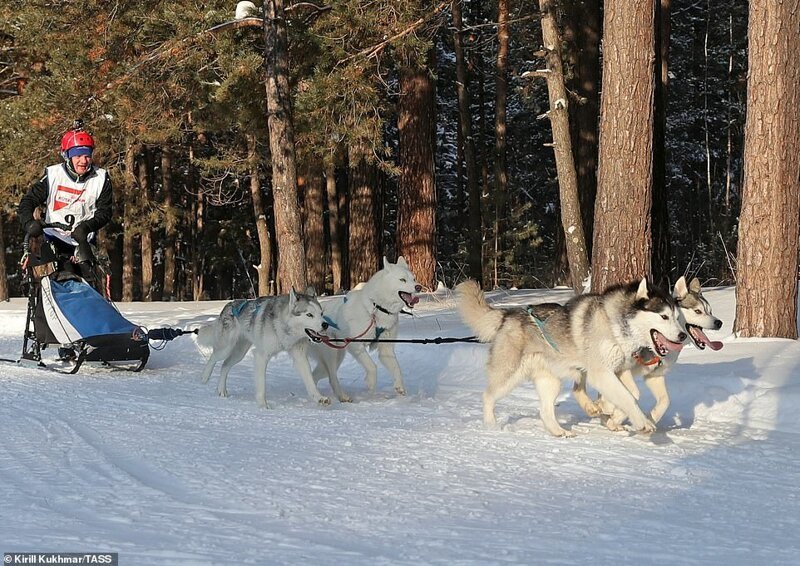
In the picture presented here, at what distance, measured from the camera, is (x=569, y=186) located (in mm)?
13828

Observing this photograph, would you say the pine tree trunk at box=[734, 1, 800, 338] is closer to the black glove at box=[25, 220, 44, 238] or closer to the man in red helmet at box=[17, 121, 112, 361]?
the man in red helmet at box=[17, 121, 112, 361]

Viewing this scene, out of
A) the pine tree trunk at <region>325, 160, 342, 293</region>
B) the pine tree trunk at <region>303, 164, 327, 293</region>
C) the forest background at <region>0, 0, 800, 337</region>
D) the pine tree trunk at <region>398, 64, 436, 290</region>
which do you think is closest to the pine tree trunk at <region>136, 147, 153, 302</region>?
the forest background at <region>0, 0, 800, 337</region>

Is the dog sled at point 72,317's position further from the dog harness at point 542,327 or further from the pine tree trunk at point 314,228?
the pine tree trunk at point 314,228

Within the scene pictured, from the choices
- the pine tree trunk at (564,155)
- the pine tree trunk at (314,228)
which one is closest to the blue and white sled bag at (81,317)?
the pine tree trunk at (564,155)

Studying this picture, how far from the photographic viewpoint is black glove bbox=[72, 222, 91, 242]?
9680 millimetres

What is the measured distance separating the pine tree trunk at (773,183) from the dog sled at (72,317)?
621cm

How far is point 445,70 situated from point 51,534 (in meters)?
29.1

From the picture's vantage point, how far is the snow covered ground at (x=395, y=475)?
3.66 m

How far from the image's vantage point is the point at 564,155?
44.8 ft

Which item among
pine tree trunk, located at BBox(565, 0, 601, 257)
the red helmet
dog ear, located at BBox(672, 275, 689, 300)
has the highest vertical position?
pine tree trunk, located at BBox(565, 0, 601, 257)

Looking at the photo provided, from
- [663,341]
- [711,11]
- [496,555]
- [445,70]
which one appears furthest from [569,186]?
[711,11]

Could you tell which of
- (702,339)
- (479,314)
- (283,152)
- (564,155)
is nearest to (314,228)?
(283,152)

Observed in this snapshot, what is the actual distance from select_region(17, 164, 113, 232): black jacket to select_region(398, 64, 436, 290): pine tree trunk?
8023 mm

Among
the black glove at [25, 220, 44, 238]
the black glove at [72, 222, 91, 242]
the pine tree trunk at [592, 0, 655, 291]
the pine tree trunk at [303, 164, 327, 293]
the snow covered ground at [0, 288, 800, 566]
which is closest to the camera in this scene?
the snow covered ground at [0, 288, 800, 566]
